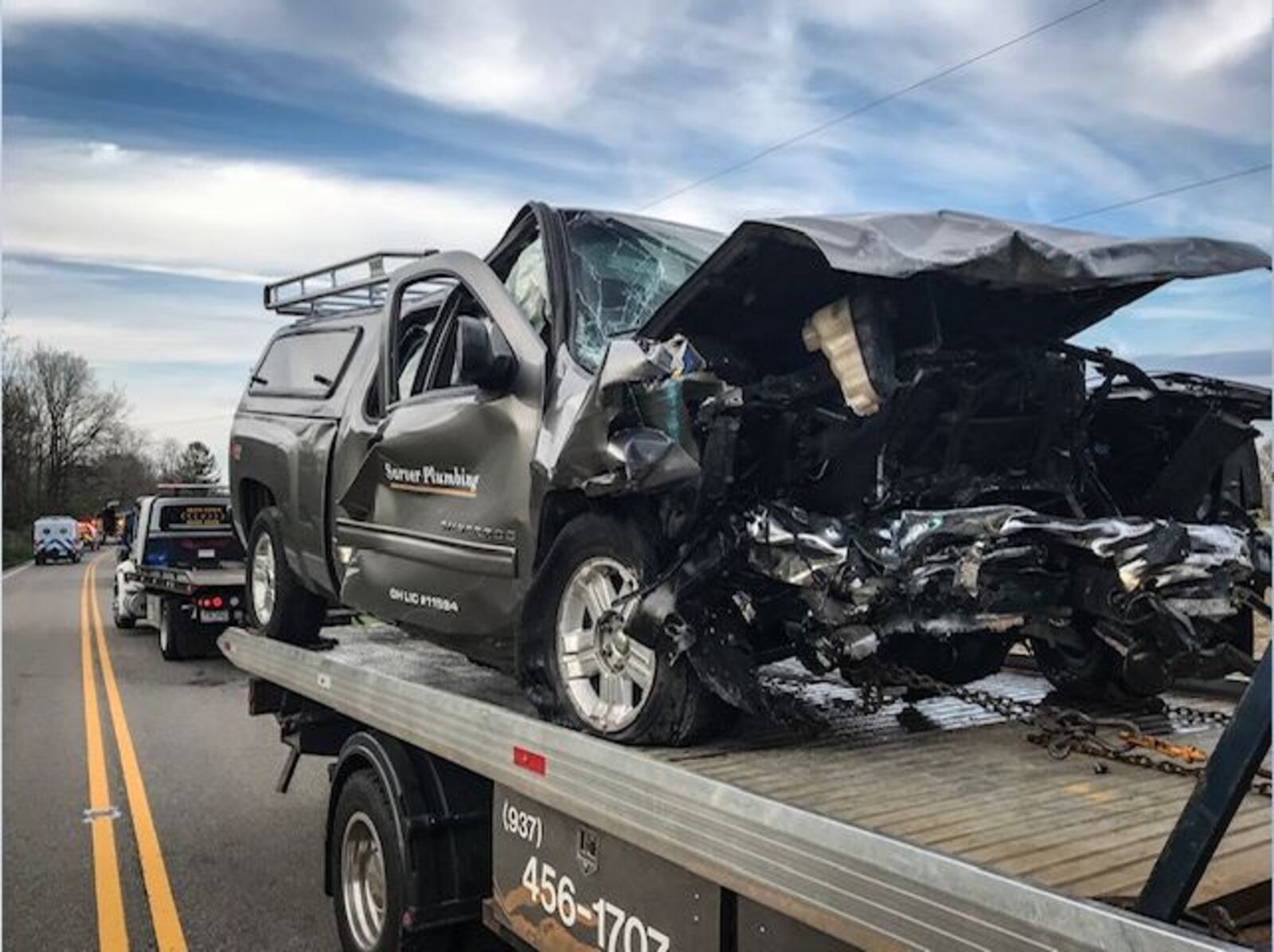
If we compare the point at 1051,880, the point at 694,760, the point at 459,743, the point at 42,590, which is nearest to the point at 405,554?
the point at 459,743

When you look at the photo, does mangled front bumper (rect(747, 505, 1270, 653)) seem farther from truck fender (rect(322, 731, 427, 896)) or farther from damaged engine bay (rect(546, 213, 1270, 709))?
truck fender (rect(322, 731, 427, 896))

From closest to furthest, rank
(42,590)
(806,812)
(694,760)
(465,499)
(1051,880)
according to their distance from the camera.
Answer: (1051,880) → (806,812) → (694,760) → (465,499) → (42,590)

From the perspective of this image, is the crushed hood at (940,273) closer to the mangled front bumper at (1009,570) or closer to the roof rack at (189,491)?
the mangled front bumper at (1009,570)

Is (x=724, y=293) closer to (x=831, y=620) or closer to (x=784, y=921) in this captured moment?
(x=831, y=620)

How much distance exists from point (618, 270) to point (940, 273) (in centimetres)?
174

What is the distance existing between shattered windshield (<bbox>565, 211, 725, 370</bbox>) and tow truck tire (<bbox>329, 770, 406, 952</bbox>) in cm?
188

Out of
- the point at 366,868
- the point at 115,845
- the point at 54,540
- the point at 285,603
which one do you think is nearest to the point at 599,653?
the point at 366,868

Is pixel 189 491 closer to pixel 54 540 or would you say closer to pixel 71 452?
pixel 54 540

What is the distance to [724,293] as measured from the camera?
346cm

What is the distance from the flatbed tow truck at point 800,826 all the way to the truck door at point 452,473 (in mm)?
349

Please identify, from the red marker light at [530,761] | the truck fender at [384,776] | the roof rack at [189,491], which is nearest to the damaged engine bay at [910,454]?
the red marker light at [530,761]

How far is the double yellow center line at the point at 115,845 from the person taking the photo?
5684 mm

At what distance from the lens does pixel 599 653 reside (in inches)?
152

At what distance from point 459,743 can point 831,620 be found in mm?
1470
